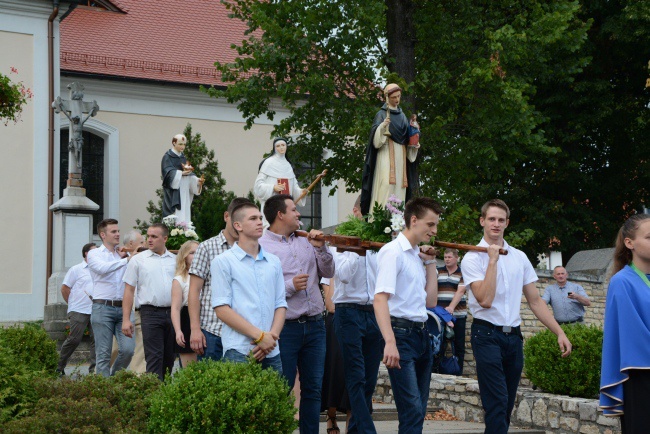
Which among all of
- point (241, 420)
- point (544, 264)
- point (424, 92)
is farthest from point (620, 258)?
point (544, 264)

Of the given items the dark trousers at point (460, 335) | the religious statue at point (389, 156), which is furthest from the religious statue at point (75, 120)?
the religious statue at point (389, 156)

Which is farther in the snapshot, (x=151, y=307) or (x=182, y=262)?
(x=151, y=307)

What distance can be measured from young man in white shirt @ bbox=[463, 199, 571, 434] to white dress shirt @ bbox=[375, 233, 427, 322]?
1.82 ft

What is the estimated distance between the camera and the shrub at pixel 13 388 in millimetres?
6754

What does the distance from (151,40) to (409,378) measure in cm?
2367

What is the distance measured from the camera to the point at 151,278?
973 cm

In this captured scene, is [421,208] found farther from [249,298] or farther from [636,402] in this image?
[636,402]

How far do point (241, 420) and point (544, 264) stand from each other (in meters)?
23.6

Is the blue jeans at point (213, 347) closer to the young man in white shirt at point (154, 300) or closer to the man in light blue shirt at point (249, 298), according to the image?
the man in light blue shirt at point (249, 298)

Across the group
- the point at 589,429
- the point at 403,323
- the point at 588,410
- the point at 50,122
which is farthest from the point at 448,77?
the point at 403,323

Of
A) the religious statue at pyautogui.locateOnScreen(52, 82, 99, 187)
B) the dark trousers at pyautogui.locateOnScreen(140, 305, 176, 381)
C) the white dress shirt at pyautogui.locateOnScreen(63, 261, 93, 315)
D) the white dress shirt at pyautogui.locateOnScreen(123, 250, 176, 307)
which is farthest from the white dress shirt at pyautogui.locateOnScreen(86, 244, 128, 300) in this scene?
the religious statue at pyautogui.locateOnScreen(52, 82, 99, 187)

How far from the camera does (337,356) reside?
9.78 meters

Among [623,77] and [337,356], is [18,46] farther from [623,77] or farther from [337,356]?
[337,356]

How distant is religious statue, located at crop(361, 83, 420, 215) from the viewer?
1065 centimetres
